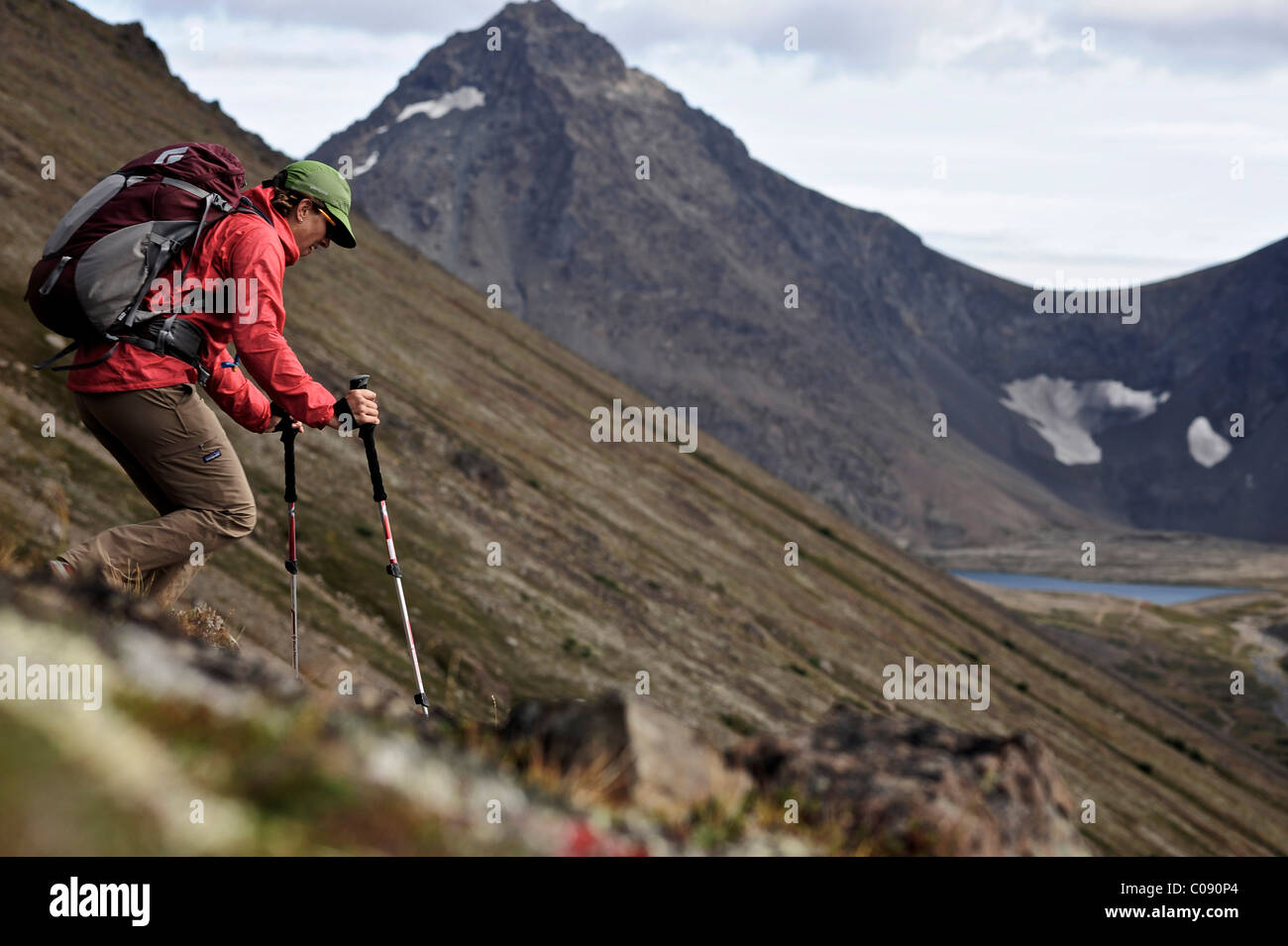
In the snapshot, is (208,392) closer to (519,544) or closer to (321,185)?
(321,185)

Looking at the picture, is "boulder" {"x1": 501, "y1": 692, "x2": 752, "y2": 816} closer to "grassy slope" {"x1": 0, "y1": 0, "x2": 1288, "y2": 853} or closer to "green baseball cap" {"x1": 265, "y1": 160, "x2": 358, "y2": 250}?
"grassy slope" {"x1": 0, "y1": 0, "x2": 1288, "y2": 853}

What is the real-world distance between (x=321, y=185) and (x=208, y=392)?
5.62ft

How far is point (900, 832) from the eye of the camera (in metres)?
5.89

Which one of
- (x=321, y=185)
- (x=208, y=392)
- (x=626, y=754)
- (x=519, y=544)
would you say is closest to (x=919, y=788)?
(x=626, y=754)

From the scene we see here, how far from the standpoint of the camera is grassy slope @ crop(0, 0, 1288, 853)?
3005 centimetres

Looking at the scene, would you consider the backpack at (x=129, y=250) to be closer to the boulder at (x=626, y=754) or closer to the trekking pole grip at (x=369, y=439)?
the trekking pole grip at (x=369, y=439)

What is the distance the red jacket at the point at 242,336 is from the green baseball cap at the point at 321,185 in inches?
13.3

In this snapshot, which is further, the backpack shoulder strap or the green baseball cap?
the green baseball cap

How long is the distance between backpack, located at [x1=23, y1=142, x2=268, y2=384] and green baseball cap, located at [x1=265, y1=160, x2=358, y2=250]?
1.90 ft

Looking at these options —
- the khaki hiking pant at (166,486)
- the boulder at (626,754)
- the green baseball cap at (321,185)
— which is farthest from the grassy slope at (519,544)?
the green baseball cap at (321,185)

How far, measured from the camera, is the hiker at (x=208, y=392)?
290 inches

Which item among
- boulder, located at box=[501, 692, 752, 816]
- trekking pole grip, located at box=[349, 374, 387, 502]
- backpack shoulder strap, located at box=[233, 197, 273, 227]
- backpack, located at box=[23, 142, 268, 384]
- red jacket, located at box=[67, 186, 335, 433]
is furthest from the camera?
trekking pole grip, located at box=[349, 374, 387, 502]

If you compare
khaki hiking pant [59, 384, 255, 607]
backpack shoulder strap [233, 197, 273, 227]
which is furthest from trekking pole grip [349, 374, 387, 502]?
backpack shoulder strap [233, 197, 273, 227]

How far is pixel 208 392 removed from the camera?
25.3 ft
